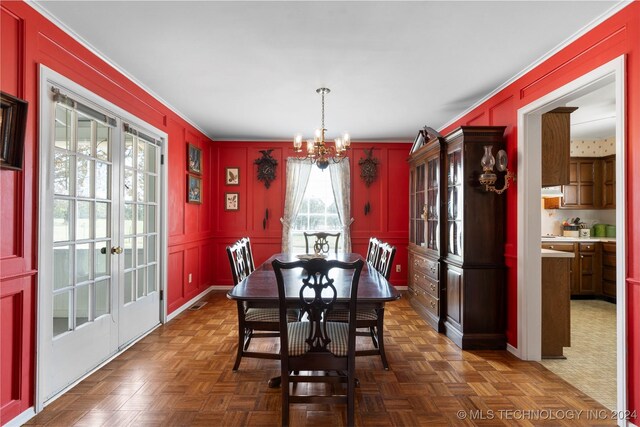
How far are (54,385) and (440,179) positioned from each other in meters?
3.71

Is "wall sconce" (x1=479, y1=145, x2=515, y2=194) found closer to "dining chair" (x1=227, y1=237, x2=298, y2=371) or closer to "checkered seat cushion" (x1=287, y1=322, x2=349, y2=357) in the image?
"checkered seat cushion" (x1=287, y1=322, x2=349, y2=357)

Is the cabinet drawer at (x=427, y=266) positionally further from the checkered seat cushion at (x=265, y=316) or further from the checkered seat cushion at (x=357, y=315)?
the checkered seat cushion at (x=265, y=316)

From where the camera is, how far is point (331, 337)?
2.11m

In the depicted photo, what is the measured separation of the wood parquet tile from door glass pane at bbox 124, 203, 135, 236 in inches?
42.2

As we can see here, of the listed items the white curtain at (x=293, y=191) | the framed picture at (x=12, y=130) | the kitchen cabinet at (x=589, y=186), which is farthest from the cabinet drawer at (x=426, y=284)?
the framed picture at (x=12, y=130)

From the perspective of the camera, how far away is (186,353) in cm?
308

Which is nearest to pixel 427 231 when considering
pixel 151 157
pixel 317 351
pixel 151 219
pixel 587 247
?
pixel 317 351

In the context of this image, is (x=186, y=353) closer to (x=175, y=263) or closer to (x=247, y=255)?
(x=247, y=255)

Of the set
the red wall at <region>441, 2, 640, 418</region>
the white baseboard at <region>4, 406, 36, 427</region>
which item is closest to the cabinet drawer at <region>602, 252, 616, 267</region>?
the red wall at <region>441, 2, 640, 418</region>

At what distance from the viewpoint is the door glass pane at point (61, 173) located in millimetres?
2320

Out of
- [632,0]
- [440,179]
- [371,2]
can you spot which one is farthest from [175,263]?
[632,0]

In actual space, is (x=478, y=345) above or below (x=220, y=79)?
below

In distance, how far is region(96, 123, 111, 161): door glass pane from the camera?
2.80m

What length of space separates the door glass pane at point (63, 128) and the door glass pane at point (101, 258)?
0.81m
